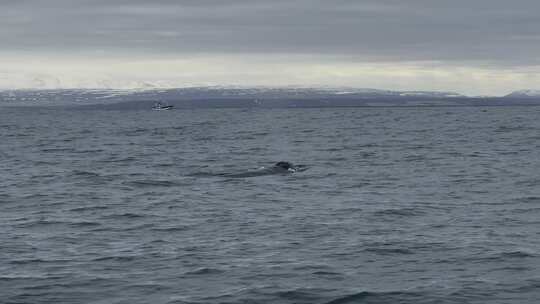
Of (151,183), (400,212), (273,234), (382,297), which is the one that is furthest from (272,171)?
(382,297)

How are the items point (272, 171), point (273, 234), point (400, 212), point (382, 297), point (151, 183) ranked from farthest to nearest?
1. point (272, 171)
2. point (151, 183)
3. point (400, 212)
4. point (273, 234)
5. point (382, 297)

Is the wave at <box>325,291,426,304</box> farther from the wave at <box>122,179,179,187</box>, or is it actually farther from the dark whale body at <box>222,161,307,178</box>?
the dark whale body at <box>222,161,307,178</box>

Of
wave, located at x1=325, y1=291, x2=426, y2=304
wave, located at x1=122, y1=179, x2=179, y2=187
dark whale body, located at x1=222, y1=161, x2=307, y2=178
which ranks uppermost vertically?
dark whale body, located at x1=222, y1=161, x2=307, y2=178

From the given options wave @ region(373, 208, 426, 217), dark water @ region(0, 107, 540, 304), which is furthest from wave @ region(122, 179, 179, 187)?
wave @ region(373, 208, 426, 217)

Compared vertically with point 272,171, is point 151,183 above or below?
below

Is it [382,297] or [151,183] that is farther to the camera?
[151,183]

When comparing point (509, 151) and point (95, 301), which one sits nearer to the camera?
point (95, 301)

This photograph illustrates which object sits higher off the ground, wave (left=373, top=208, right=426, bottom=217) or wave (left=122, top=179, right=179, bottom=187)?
wave (left=373, top=208, right=426, bottom=217)

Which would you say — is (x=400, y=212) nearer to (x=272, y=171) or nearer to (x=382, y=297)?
(x=382, y=297)

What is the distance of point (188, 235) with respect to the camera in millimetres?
34188

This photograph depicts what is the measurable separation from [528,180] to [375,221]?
20.2 m

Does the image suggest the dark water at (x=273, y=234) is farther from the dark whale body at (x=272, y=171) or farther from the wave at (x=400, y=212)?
the dark whale body at (x=272, y=171)

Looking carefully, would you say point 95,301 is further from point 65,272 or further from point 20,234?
point 20,234

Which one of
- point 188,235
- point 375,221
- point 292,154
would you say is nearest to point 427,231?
point 375,221
